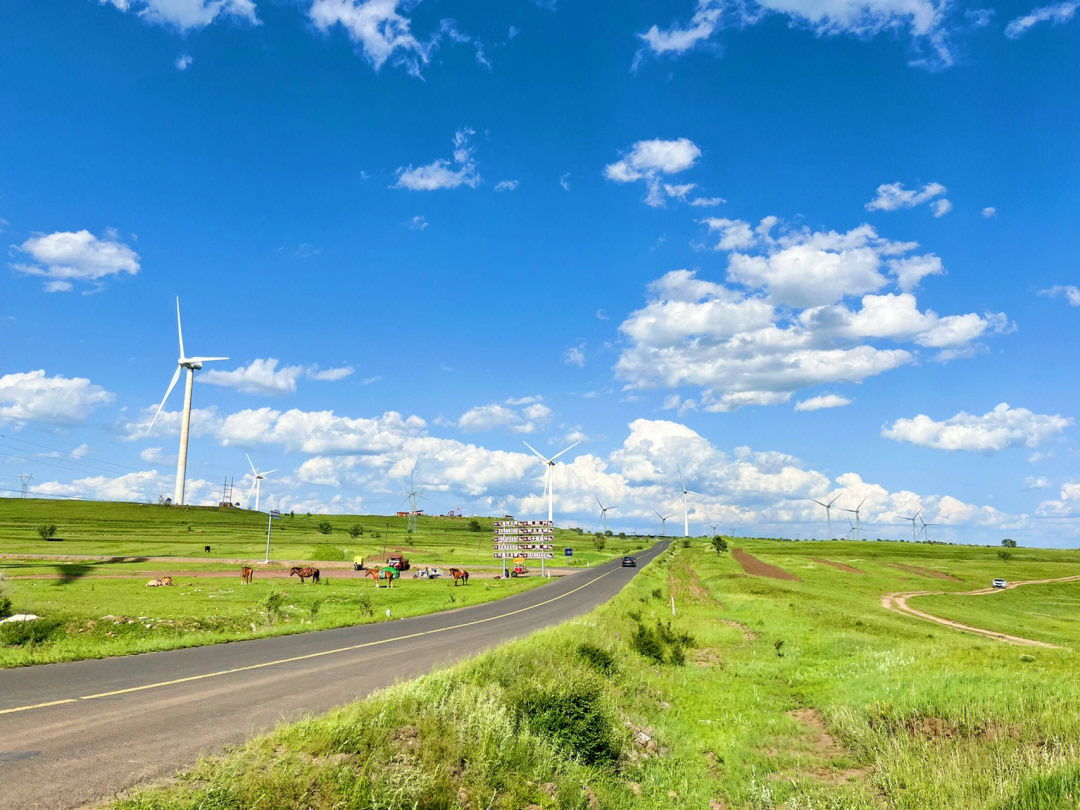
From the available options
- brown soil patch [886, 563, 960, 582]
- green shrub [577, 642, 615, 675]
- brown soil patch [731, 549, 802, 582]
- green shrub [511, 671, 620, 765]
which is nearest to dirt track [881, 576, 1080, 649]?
brown soil patch [886, 563, 960, 582]

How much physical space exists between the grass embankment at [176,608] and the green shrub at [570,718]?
15.1m

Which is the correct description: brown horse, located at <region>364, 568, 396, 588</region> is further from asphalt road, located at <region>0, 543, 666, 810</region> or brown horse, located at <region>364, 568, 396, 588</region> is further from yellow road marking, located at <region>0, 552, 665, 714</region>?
asphalt road, located at <region>0, 543, 666, 810</region>

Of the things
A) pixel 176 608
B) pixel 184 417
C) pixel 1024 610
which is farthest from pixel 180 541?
pixel 1024 610

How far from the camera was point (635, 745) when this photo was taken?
17375 mm

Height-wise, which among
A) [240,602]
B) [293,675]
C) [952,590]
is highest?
[293,675]

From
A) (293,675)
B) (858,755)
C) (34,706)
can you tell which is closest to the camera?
(34,706)

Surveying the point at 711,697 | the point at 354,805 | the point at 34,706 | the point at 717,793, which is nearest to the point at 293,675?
the point at 34,706

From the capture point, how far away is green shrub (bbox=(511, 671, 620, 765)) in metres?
15.1

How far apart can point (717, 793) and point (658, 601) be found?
38.2m

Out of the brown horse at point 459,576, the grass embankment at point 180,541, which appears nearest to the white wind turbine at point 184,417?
the grass embankment at point 180,541

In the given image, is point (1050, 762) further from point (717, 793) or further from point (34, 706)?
point (34, 706)

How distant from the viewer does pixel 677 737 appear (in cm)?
1920

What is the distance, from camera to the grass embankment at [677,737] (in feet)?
33.7

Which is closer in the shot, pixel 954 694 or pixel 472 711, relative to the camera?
pixel 472 711
